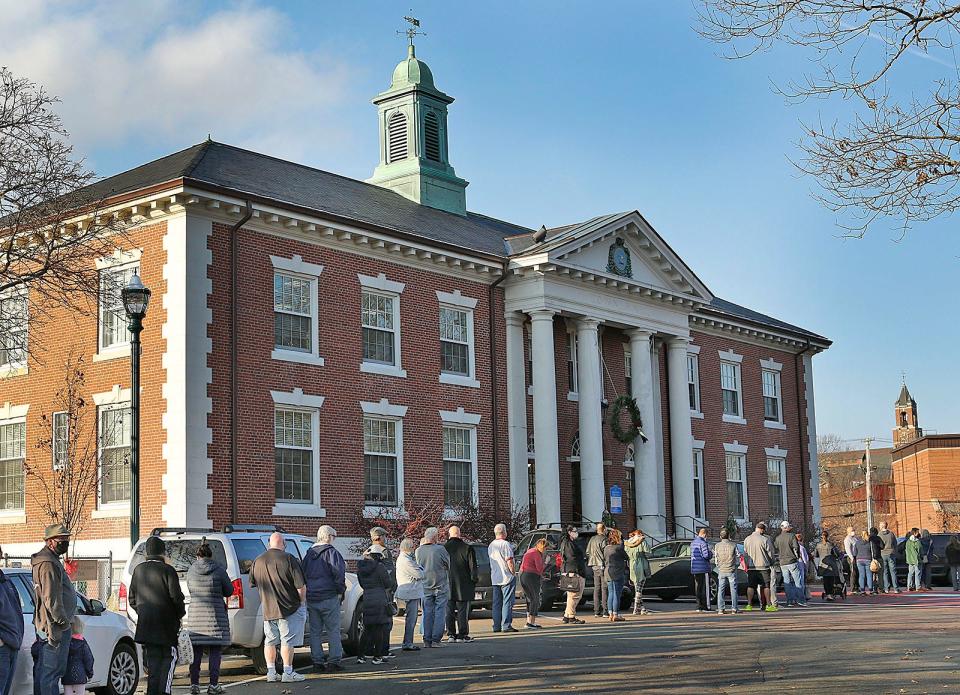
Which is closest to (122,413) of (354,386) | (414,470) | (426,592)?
(354,386)

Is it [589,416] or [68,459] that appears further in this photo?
[589,416]

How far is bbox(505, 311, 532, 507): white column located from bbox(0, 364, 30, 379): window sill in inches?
476

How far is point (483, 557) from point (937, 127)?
57.3 ft

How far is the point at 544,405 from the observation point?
1341 inches

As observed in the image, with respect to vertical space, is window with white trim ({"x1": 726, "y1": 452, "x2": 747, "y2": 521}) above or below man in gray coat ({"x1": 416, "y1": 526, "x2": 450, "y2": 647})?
above

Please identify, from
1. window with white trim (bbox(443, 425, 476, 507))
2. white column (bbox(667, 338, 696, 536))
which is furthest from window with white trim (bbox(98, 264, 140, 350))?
white column (bbox(667, 338, 696, 536))

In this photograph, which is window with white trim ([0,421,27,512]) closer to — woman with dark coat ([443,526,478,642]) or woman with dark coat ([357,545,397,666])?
woman with dark coat ([443,526,478,642])

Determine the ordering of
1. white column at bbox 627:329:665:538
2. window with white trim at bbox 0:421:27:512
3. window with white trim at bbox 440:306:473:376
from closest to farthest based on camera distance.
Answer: window with white trim at bbox 0:421:27:512 → window with white trim at bbox 440:306:473:376 → white column at bbox 627:329:665:538

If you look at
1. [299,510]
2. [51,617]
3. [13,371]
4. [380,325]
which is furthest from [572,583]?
[13,371]

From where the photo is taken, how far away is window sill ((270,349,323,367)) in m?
28.1

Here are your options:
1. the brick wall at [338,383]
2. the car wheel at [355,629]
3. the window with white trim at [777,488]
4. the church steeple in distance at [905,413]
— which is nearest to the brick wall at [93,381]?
the brick wall at [338,383]

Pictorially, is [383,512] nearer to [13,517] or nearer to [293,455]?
[293,455]

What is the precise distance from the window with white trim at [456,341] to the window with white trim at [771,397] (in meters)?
16.1

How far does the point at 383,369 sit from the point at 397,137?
37.0 feet
